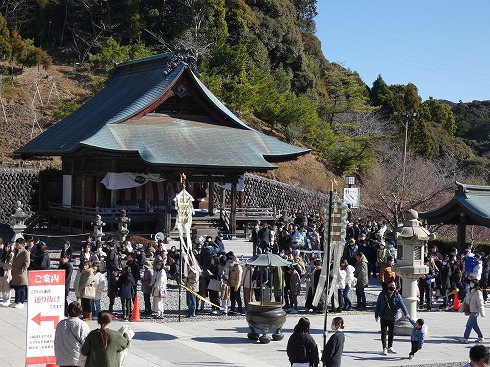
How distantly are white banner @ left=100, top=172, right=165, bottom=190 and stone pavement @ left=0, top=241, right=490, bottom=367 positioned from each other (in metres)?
13.4

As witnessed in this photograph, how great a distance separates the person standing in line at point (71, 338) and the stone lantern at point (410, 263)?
8.69m

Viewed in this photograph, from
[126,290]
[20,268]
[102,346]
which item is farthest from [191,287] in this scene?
[102,346]

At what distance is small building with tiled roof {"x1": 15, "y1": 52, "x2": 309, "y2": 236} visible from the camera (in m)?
29.1

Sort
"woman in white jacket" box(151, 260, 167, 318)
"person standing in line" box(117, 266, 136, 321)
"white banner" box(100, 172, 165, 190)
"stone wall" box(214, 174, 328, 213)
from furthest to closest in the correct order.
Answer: "stone wall" box(214, 174, 328, 213)
"white banner" box(100, 172, 165, 190)
"woman in white jacket" box(151, 260, 167, 318)
"person standing in line" box(117, 266, 136, 321)

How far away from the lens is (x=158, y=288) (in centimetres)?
1658

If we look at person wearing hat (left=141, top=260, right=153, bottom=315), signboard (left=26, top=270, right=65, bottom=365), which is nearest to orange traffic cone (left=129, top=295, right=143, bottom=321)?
person wearing hat (left=141, top=260, right=153, bottom=315)

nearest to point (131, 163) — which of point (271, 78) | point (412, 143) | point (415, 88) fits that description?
point (271, 78)

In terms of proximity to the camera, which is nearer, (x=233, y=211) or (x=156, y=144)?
(x=156, y=144)

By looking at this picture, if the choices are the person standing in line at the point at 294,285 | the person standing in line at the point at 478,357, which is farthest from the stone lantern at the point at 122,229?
the person standing in line at the point at 478,357

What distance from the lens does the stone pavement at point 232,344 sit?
42.2 ft

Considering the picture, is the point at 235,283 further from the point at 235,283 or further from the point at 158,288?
the point at 158,288

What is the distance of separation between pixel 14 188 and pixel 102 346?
2951 cm

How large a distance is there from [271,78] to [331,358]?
2011 inches

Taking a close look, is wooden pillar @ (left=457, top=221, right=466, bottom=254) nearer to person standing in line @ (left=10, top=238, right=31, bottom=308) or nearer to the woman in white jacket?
the woman in white jacket
